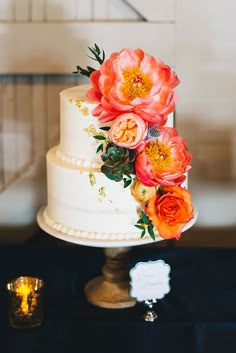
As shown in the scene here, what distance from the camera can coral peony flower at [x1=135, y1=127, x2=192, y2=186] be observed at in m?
1.12

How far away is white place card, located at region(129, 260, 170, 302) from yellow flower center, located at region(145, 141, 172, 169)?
0.20 metres

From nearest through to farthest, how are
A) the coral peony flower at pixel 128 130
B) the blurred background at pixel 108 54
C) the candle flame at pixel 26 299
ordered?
the coral peony flower at pixel 128 130 < the candle flame at pixel 26 299 < the blurred background at pixel 108 54

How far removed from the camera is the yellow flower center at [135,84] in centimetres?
110

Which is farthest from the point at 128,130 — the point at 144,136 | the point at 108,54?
the point at 108,54

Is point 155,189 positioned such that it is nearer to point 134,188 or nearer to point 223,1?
point 134,188

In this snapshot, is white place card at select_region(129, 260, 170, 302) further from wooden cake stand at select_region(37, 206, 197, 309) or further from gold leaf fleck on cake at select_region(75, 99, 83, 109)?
gold leaf fleck on cake at select_region(75, 99, 83, 109)

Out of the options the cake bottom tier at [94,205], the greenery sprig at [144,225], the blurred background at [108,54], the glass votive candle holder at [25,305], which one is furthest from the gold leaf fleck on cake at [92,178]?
→ the blurred background at [108,54]

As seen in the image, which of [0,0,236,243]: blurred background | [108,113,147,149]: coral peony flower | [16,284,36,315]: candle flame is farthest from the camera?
[0,0,236,243]: blurred background

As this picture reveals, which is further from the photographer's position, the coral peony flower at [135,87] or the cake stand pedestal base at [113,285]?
the cake stand pedestal base at [113,285]

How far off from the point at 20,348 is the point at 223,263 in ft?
1.70

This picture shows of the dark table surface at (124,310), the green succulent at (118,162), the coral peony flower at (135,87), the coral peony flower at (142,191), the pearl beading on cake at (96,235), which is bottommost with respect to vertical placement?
the dark table surface at (124,310)

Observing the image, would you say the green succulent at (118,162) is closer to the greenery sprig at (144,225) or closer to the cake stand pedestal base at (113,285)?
the greenery sprig at (144,225)

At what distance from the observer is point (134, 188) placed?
1164mm

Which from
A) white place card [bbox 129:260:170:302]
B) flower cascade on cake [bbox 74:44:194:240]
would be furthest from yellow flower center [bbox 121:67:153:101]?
white place card [bbox 129:260:170:302]
